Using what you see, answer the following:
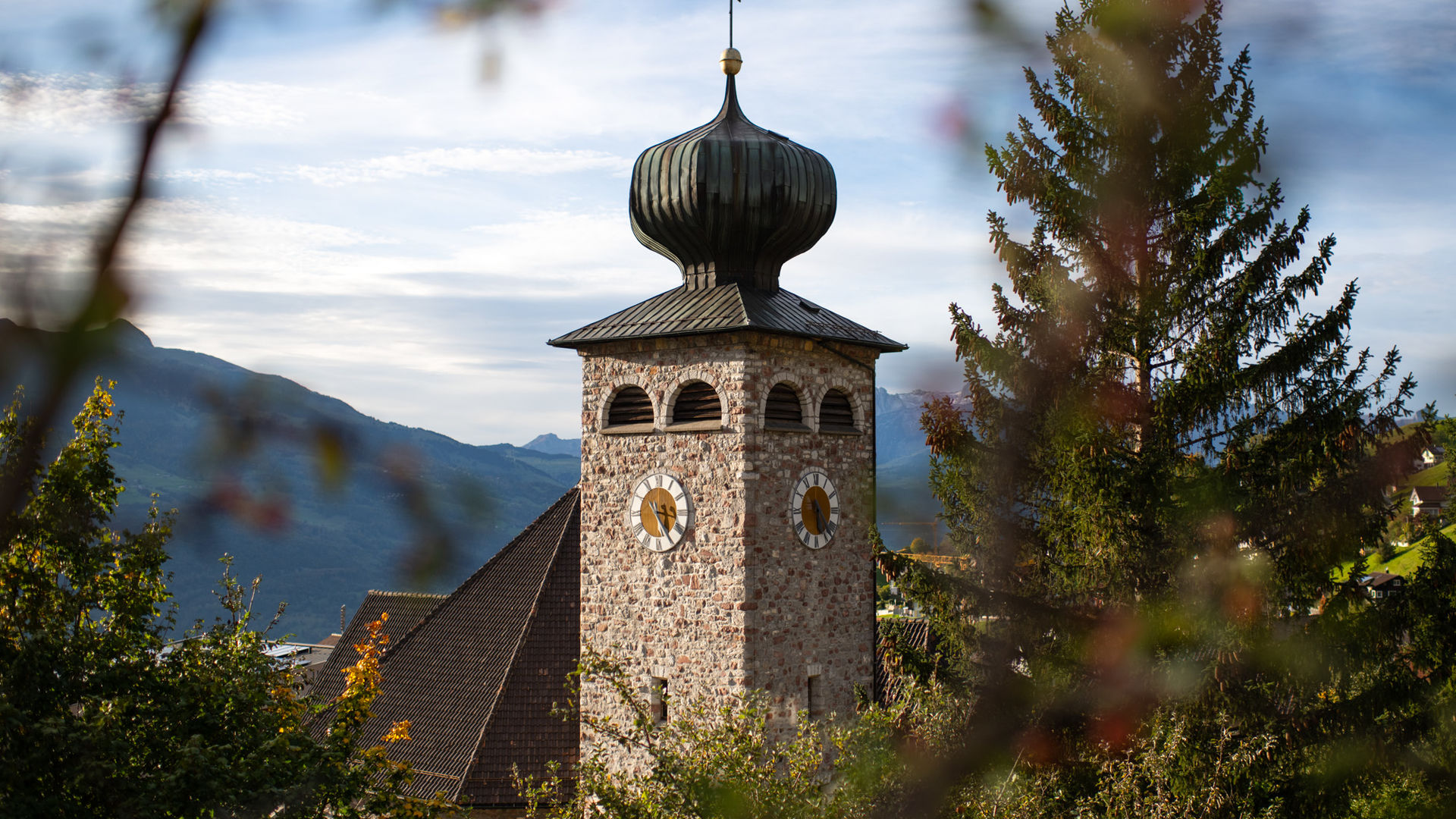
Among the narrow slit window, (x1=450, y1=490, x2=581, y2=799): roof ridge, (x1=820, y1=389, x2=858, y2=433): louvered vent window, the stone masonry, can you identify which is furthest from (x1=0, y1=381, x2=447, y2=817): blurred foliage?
(x1=820, y1=389, x2=858, y2=433): louvered vent window

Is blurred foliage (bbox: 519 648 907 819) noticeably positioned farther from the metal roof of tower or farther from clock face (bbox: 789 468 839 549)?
the metal roof of tower

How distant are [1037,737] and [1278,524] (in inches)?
142

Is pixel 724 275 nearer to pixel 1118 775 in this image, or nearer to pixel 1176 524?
pixel 1176 524

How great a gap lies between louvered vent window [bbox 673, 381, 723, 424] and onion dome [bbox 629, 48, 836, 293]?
1974mm

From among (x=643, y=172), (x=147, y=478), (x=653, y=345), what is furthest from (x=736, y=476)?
(x=147, y=478)

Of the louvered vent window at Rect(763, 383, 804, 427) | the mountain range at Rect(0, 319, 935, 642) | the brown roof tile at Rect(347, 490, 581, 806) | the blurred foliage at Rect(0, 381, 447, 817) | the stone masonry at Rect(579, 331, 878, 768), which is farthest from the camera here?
the brown roof tile at Rect(347, 490, 581, 806)

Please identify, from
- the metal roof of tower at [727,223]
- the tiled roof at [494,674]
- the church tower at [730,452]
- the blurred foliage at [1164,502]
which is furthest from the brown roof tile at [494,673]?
the blurred foliage at [1164,502]

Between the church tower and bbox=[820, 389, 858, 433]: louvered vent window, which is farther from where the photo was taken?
bbox=[820, 389, 858, 433]: louvered vent window

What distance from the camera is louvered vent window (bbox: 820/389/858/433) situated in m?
19.1

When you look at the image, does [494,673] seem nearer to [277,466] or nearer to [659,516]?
[659,516]

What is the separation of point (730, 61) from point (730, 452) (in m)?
7.07

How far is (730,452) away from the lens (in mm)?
17922

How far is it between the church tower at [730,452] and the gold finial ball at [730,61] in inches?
18.8

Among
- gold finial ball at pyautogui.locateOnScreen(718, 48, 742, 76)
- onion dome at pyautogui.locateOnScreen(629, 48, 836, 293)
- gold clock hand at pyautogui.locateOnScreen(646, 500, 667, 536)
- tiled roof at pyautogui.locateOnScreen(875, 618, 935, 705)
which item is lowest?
tiled roof at pyautogui.locateOnScreen(875, 618, 935, 705)
